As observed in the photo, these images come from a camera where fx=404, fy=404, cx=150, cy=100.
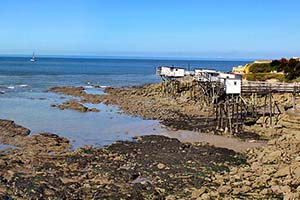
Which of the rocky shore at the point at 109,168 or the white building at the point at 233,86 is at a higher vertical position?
the white building at the point at 233,86

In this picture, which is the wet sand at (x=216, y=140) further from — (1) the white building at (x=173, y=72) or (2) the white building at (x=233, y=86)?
(1) the white building at (x=173, y=72)

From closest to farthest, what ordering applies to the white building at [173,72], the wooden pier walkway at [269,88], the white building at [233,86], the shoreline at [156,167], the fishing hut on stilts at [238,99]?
the shoreline at [156,167]
the fishing hut on stilts at [238,99]
the white building at [233,86]
the wooden pier walkway at [269,88]
the white building at [173,72]

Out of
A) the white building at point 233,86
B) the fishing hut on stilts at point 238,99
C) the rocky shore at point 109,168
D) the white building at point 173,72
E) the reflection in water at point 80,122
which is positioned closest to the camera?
the rocky shore at point 109,168

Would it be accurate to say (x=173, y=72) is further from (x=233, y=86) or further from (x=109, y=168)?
(x=109, y=168)

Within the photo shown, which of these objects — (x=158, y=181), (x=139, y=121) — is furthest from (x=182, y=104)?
(x=158, y=181)

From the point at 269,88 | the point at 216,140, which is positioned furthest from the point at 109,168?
the point at 269,88

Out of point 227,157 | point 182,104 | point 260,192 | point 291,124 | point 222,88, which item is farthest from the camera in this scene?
point 182,104

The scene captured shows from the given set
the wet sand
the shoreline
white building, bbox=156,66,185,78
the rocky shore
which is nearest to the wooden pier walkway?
the shoreline

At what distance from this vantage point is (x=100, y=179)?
21406 mm

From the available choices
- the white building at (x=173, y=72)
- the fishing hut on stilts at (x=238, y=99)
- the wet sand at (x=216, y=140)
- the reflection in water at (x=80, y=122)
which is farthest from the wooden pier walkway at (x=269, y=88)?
the white building at (x=173, y=72)

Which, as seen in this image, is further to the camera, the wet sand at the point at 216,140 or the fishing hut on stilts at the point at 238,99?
the fishing hut on stilts at the point at 238,99

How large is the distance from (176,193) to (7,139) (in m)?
16.5

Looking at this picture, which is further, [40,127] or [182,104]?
[182,104]

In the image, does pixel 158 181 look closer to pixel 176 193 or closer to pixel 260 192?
pixel 176 193
